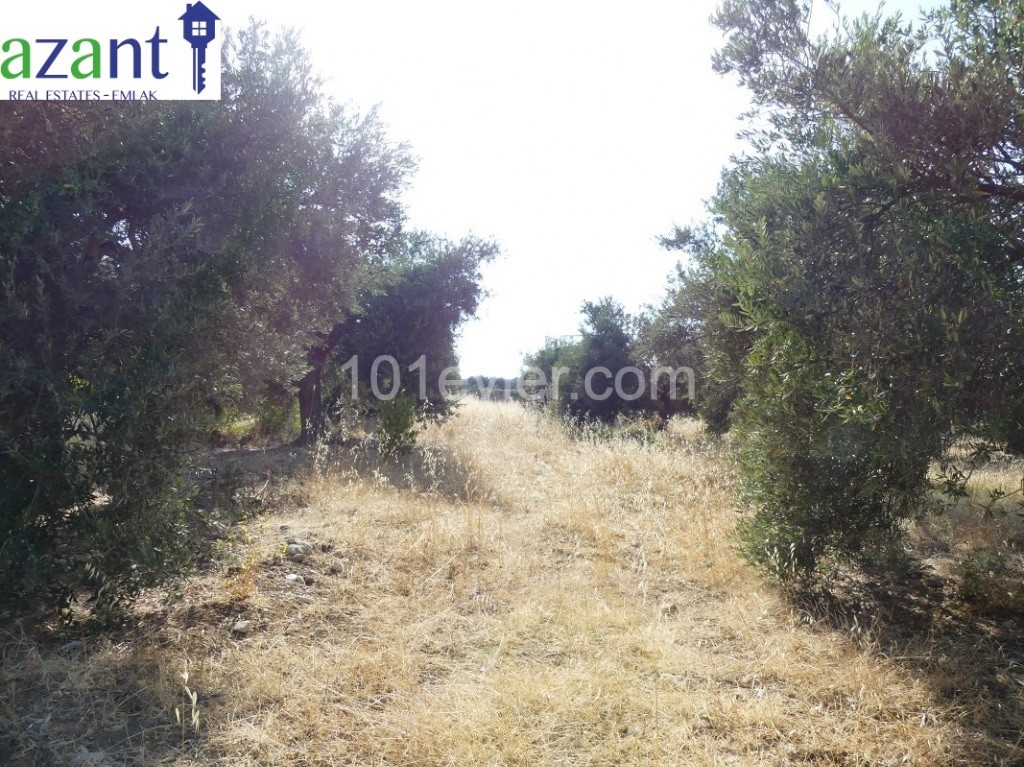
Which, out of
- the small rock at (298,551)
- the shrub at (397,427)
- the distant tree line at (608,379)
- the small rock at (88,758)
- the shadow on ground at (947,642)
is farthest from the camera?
the distant tree line at (608,379)

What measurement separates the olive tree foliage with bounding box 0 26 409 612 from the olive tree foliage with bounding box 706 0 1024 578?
3.81 meters

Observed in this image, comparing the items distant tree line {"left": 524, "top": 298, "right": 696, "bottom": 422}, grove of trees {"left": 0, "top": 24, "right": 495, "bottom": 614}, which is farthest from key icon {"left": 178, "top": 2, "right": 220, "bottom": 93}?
distant tree line {"left": 524, "top": 298, "right": 696, "bottom": 422}

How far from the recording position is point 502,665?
14.4 feet

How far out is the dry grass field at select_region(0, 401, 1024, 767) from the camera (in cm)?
350

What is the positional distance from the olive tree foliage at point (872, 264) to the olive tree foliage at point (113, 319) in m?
3.81

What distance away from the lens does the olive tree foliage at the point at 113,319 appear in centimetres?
419

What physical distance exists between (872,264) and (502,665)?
343cm

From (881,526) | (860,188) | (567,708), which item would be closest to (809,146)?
(860,188)

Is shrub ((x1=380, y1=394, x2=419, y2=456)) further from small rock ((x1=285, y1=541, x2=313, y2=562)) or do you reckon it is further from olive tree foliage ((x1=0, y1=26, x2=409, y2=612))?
olive tree foliage ((x1=0, y1=26, x2=409, y2=612))

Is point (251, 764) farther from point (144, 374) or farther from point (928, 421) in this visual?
point (928, 421)

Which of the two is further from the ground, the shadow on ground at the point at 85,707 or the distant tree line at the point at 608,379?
the distant tree line at the point at 608,379

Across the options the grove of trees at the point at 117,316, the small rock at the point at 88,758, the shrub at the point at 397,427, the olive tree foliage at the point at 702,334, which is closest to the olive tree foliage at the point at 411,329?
the shrub at the point at 397,427

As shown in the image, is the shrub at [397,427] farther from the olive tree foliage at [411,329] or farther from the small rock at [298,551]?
the small rock at [298,551]

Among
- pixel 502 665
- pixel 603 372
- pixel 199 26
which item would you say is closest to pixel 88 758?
pixel 502 665
